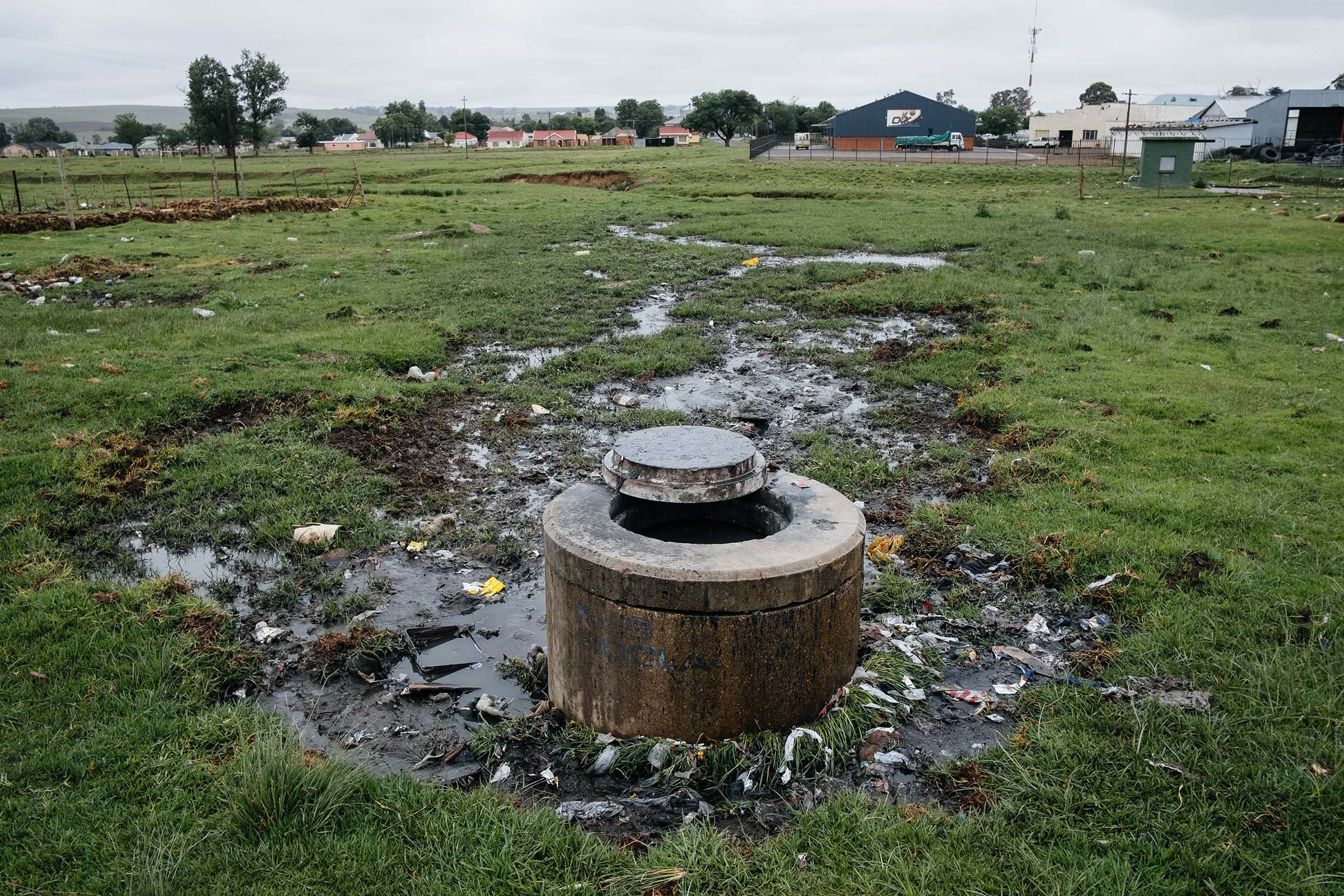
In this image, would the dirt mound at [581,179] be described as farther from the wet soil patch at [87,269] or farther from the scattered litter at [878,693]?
the scattered litter at [878,693]

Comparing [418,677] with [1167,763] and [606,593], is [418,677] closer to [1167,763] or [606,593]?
[606,593]

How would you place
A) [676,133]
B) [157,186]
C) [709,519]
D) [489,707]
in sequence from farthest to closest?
[676,133] < [157,186] < [709,519] < [489,707]

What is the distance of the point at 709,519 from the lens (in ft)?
14.2

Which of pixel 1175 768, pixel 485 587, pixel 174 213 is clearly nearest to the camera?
pixel 1175 768

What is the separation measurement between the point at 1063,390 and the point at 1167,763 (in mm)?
5083

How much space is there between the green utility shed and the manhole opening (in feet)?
93.8

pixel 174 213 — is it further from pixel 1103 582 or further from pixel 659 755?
pixel 1103 582

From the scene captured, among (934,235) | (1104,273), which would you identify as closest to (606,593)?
(1104,273)

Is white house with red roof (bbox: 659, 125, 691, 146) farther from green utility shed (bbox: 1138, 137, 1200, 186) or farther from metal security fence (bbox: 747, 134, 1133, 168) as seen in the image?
green utility shed (bbox: 1138, 137, 1200, 186)

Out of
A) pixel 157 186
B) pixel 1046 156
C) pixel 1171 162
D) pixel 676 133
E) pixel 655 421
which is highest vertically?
pixel 676 133

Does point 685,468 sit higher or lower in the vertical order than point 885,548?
higher

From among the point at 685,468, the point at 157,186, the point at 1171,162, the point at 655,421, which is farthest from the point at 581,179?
the point at 685,468

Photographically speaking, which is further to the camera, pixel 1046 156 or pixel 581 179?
pixel 1046 156

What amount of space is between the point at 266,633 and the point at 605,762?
2.11 meters
